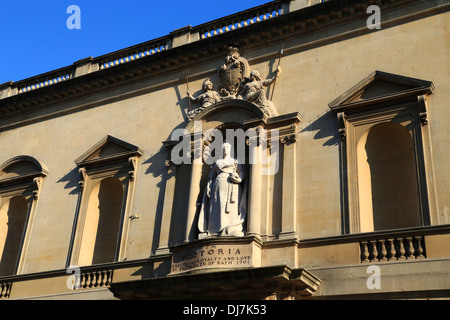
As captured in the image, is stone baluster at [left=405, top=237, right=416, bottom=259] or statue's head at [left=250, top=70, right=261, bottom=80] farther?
statue's head at [left=250, top=70, right=261, bottom=80]

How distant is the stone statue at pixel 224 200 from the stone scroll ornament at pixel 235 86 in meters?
1.61

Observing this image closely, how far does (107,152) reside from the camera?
19.7 metres

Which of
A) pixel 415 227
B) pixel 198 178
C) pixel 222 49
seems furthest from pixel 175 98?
A: pixel 415 227

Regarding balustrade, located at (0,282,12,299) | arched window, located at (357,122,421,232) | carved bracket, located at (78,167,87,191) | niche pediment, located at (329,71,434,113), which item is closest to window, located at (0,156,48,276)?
balustrade, located at (0,282,12,299)

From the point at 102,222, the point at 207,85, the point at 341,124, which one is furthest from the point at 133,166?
the point at 341,124

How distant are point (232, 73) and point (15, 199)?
8887 mm

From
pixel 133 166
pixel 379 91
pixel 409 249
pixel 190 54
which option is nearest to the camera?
pixel 409 249

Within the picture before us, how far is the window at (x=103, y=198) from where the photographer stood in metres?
18.6

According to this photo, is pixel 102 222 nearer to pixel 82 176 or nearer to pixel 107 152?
pixel 82 176

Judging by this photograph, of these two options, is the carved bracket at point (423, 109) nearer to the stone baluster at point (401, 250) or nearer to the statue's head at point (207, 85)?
the stone baluster at point (401, 250)

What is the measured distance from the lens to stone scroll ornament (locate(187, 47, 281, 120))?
17391 millimetres

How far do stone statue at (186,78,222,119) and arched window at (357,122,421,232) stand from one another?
4.65 metres

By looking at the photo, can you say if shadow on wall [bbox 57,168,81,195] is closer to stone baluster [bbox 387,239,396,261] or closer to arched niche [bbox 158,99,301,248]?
arched niche [bbox 158,99,301,248]
